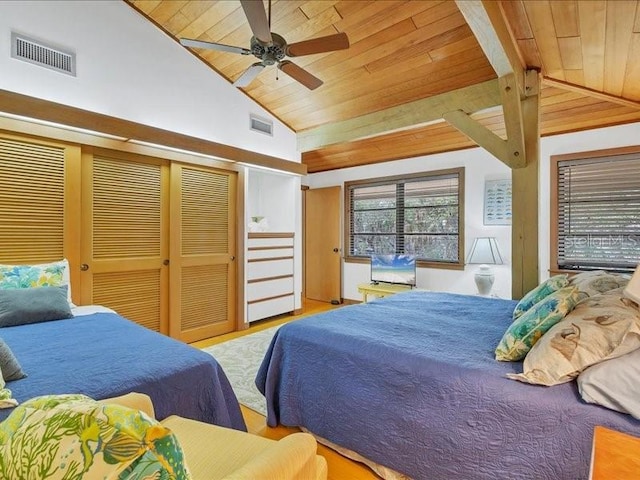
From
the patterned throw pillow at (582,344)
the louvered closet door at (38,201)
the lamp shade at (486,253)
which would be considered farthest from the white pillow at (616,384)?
the louvered closet door at (38,201)

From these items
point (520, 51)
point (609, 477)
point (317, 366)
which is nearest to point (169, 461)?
point (609, 477)

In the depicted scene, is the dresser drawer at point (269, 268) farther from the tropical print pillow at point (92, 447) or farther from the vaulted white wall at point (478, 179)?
the tropical print pillow at point (92, 447)

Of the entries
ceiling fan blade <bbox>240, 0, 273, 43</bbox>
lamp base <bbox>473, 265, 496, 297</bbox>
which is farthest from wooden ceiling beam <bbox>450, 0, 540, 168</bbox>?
lamp base <bbox>473, 265, 496, 297</bbox>

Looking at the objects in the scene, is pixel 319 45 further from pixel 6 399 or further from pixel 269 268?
pixel 269 268

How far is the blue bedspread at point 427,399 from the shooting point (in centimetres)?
124

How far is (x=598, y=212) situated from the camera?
11.9 feet

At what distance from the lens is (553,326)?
1.45m

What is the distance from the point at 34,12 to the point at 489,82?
3894mm

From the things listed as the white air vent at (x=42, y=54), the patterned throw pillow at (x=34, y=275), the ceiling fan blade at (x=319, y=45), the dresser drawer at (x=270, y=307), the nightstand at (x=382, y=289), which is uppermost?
the white air vent at (x=42, y=54)

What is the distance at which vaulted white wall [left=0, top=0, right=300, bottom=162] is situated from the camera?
2.73 metres

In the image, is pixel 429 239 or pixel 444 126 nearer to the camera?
pixel 444 126

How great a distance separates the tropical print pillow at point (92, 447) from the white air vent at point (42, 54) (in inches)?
127

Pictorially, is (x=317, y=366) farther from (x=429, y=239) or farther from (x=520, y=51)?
(x=429, y=239)

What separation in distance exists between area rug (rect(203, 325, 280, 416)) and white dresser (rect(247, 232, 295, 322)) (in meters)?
0.39
